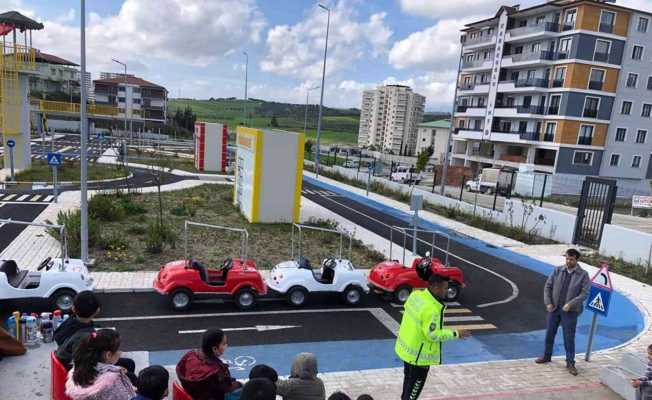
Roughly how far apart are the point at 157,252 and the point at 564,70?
41.9m

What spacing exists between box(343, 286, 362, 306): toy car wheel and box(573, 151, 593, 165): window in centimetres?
4004

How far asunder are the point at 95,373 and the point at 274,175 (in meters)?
14.4

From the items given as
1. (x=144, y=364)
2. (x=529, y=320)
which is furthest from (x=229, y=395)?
(x=529, y=320)

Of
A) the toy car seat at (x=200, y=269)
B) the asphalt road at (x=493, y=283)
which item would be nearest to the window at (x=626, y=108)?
the asphalt road at (x=493, y=283)

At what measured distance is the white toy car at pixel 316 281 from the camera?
1006 cm

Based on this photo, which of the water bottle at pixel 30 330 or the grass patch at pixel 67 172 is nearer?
the water bottle at pixel 30 330

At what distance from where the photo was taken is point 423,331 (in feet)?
16.8

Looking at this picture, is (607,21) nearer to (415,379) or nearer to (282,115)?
(415,379)

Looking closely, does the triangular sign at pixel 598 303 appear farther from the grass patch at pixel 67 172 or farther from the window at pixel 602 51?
the window at pixel 602 51

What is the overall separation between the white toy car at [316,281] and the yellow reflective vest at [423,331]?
4.83m

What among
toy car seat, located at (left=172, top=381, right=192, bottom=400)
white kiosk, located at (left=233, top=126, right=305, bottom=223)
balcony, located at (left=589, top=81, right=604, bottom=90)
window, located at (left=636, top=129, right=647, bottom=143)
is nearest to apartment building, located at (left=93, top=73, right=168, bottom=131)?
balcony, located at (left=589, top=81, right=604, bottom=90)

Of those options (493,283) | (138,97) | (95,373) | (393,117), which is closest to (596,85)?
(493,283)

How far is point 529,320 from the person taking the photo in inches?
417

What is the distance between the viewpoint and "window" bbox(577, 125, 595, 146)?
141 feet
